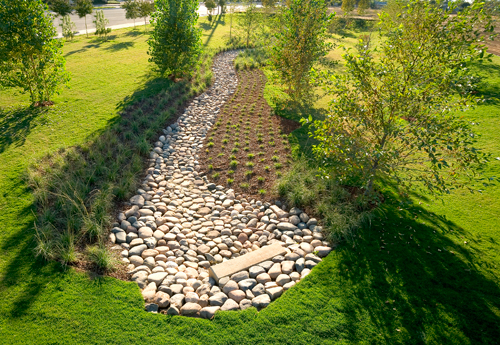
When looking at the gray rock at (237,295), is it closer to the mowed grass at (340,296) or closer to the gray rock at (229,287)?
the gray rock at (229,287)

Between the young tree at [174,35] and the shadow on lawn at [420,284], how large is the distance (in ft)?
38.8

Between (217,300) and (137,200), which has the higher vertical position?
(137,200)

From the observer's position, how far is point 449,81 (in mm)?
5168

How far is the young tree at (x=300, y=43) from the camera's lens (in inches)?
439

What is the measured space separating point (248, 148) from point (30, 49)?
7678 mm

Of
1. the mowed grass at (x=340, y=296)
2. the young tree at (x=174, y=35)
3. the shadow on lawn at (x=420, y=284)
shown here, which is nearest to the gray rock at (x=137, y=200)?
the mowed grass at (x=340, y=296)

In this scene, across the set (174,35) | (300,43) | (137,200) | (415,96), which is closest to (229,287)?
(137,200)

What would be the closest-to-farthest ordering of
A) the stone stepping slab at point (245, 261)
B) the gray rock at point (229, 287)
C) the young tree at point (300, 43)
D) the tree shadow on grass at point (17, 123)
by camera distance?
1. the gray rock at point (229, 287)
2. the stone stepping slab at point (245, 261)
3. the tree shadow on grass at point (17, 123)
4. the young tree at point (300, 43)

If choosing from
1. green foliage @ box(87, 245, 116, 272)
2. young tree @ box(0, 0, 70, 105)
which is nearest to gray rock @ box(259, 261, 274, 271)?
green foliage @ box(87, 245, 116, 272)

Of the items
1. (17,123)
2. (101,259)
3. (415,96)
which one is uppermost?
(415,96)

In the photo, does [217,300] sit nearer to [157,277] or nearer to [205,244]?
[157,277]

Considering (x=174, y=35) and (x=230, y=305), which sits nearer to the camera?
(x=230, y=305)

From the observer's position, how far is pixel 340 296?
4.66m

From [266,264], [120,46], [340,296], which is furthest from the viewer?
[120,46]
